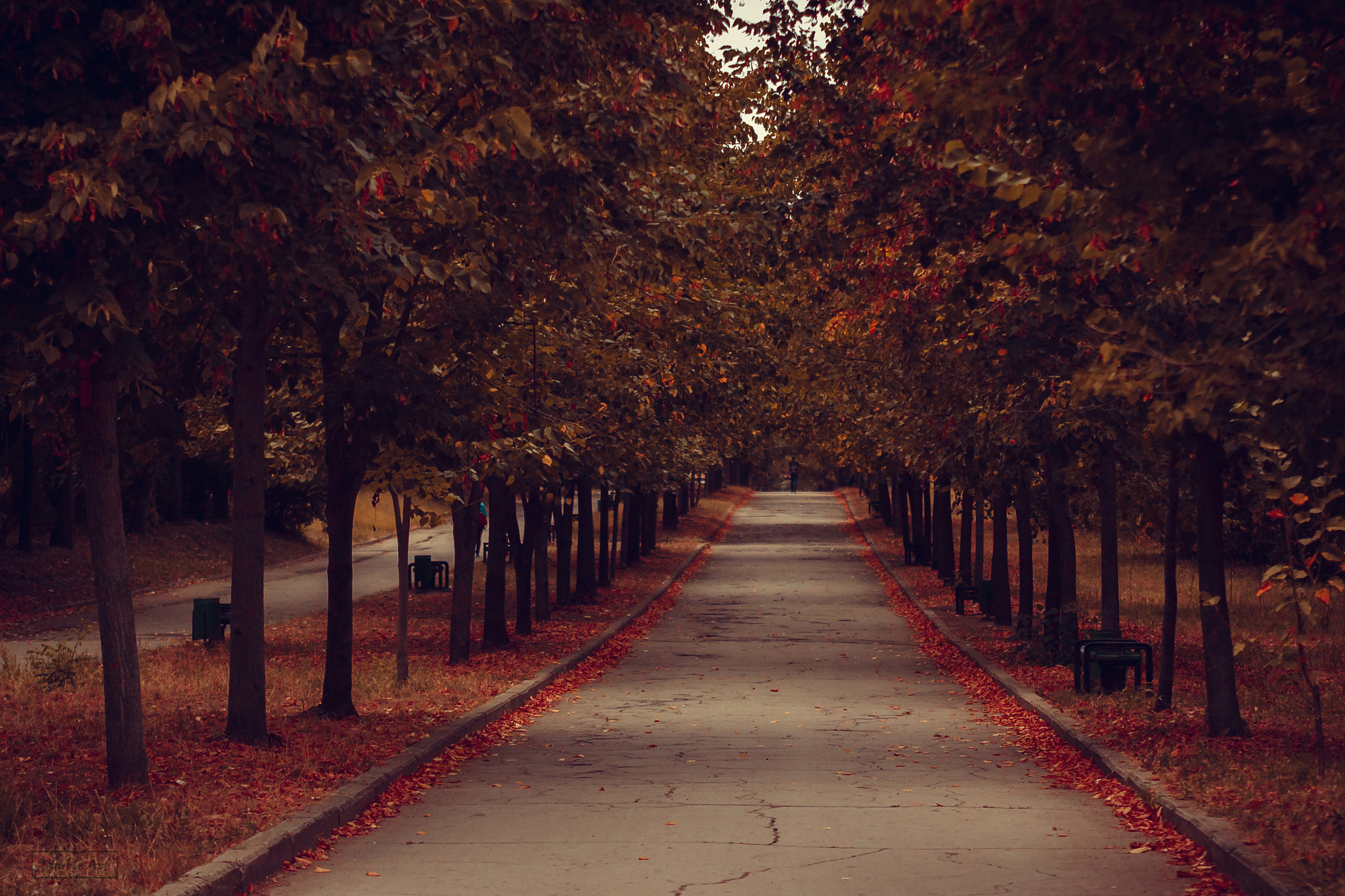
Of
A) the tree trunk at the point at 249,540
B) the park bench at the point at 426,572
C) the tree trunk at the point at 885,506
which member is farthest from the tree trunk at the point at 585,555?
the tree trunk at the point at 885,506

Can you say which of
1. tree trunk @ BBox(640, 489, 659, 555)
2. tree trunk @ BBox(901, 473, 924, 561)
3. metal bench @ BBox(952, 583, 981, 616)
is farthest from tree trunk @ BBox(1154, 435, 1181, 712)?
tree trunk @ BBox(640, 489, 659, 555)

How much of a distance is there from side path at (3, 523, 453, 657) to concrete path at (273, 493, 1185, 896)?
26.0 feet

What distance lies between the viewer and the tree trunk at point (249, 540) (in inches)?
438

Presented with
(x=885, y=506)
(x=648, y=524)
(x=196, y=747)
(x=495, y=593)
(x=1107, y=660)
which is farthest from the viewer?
(x=885, y=506)

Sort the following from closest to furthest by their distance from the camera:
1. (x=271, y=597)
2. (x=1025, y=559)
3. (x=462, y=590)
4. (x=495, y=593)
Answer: (x=462, y=590)
(x=495, y=593)
(x=1025, y=559)
(x=271, y=597)

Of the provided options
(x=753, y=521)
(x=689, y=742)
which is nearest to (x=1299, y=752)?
(x=689, y=742)

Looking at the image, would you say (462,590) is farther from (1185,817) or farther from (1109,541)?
(1185,817)

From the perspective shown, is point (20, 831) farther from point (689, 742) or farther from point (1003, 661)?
point (1003, 661)

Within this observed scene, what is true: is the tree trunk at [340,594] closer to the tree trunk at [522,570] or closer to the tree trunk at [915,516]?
the tree trunk at [522,570]

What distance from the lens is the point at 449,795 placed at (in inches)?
405

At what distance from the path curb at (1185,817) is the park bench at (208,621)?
37.3ft

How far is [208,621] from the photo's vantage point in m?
20.3

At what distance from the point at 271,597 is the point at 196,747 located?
20.8m

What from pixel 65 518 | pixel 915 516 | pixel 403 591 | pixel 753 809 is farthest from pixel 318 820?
pixel 915 516
